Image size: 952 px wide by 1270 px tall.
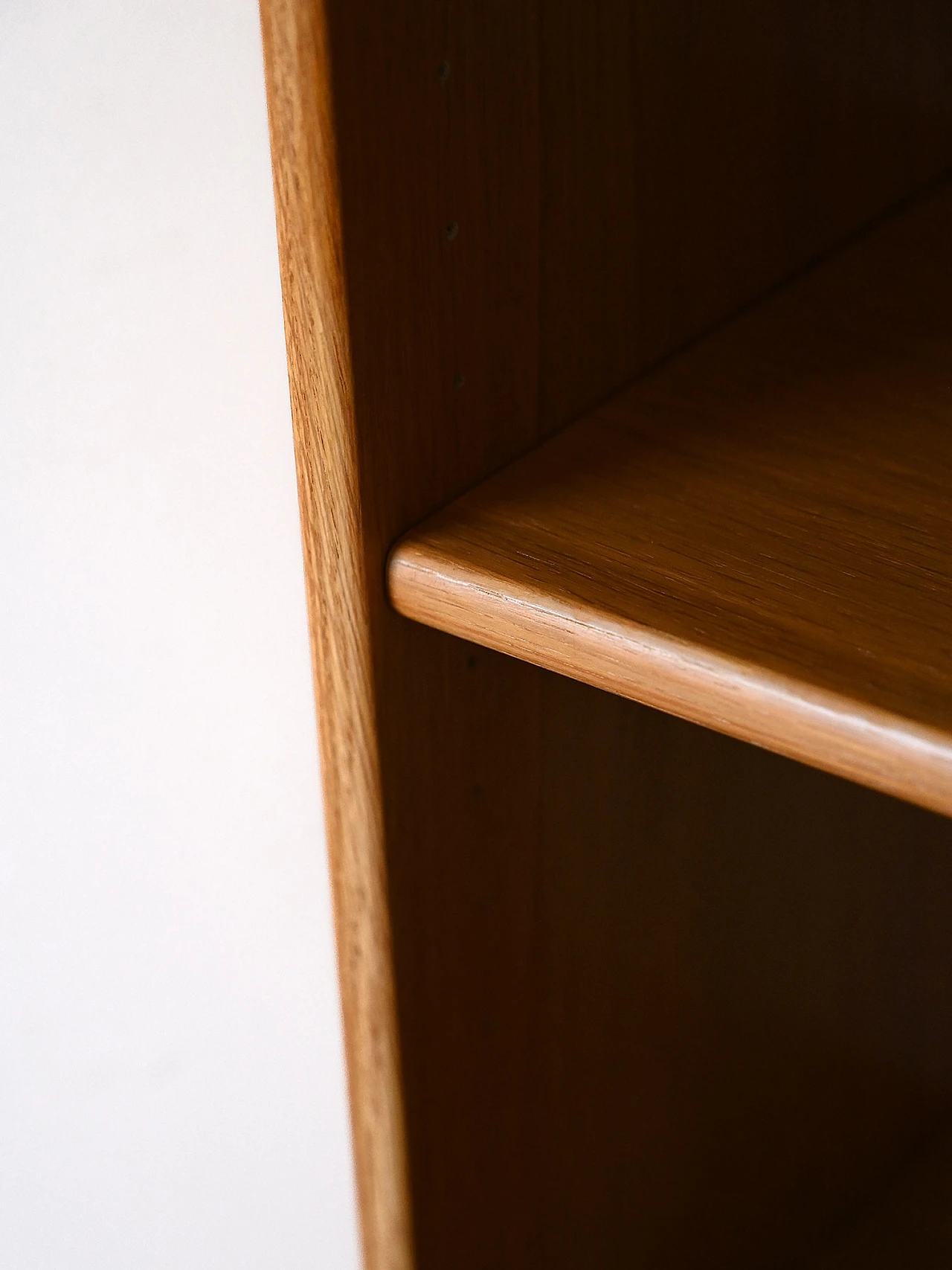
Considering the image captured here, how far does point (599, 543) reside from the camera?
0.36 meters

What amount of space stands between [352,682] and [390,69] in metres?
0.17

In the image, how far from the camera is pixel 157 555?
0.57 meters

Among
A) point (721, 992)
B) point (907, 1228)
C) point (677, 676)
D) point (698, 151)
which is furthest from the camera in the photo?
point (907, 1228)

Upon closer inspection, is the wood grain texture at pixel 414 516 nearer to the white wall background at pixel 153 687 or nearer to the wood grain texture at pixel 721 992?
the wood grain texture at pixel 721 992

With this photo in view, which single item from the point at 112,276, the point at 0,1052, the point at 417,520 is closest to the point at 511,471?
the point at 417,520

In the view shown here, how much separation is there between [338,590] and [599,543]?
0.25ft

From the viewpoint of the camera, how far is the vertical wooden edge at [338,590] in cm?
32

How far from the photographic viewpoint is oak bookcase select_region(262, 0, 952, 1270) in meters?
0.33

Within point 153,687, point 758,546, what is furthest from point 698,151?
point 153,687

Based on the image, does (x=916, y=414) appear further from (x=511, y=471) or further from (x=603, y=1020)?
(x=603, y=1020)

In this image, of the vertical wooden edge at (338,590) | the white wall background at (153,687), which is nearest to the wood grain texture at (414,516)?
the vertical wooden edge at (338,590)

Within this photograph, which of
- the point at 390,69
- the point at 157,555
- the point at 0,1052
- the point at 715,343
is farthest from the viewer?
the point at 0,1052

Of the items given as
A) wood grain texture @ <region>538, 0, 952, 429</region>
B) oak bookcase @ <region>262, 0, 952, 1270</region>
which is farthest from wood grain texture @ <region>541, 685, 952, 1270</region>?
wood grain texture @ <region>538, 0, 952, 429</region>

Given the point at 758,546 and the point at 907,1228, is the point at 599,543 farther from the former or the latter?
the point at 907,1228
